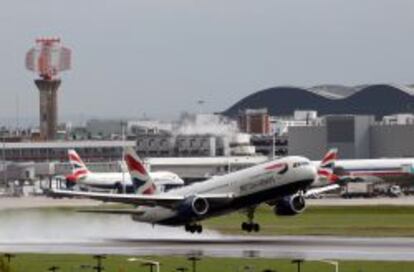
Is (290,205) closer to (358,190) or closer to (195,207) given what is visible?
(195,207)

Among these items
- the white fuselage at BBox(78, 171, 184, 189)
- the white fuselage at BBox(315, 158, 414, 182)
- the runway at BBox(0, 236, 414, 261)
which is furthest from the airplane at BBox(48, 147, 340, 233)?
the white fuselage at BBox(78, 171, 184, 189)

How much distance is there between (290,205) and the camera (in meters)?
82.7

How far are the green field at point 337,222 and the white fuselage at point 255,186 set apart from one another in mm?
5008

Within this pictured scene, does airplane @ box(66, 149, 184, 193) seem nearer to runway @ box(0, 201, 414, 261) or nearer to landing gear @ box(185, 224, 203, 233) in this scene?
runway @ box(0, 201, 414, 261)

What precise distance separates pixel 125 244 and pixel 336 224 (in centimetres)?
2243

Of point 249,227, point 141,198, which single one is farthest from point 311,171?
point 141,198

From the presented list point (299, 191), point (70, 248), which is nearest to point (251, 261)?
point (70, 248)

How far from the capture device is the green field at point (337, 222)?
8511 cm

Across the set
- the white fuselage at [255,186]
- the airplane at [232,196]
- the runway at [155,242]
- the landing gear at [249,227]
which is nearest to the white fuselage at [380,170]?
the runway at [155,242]

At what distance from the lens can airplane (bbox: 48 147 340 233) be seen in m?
79.6

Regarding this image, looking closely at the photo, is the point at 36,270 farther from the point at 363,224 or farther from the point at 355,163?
the point at 355,163

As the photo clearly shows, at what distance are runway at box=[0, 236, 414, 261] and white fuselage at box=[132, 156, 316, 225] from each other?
2.02m

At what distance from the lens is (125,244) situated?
76.2 metres

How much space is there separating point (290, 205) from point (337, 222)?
14443 millimetres
